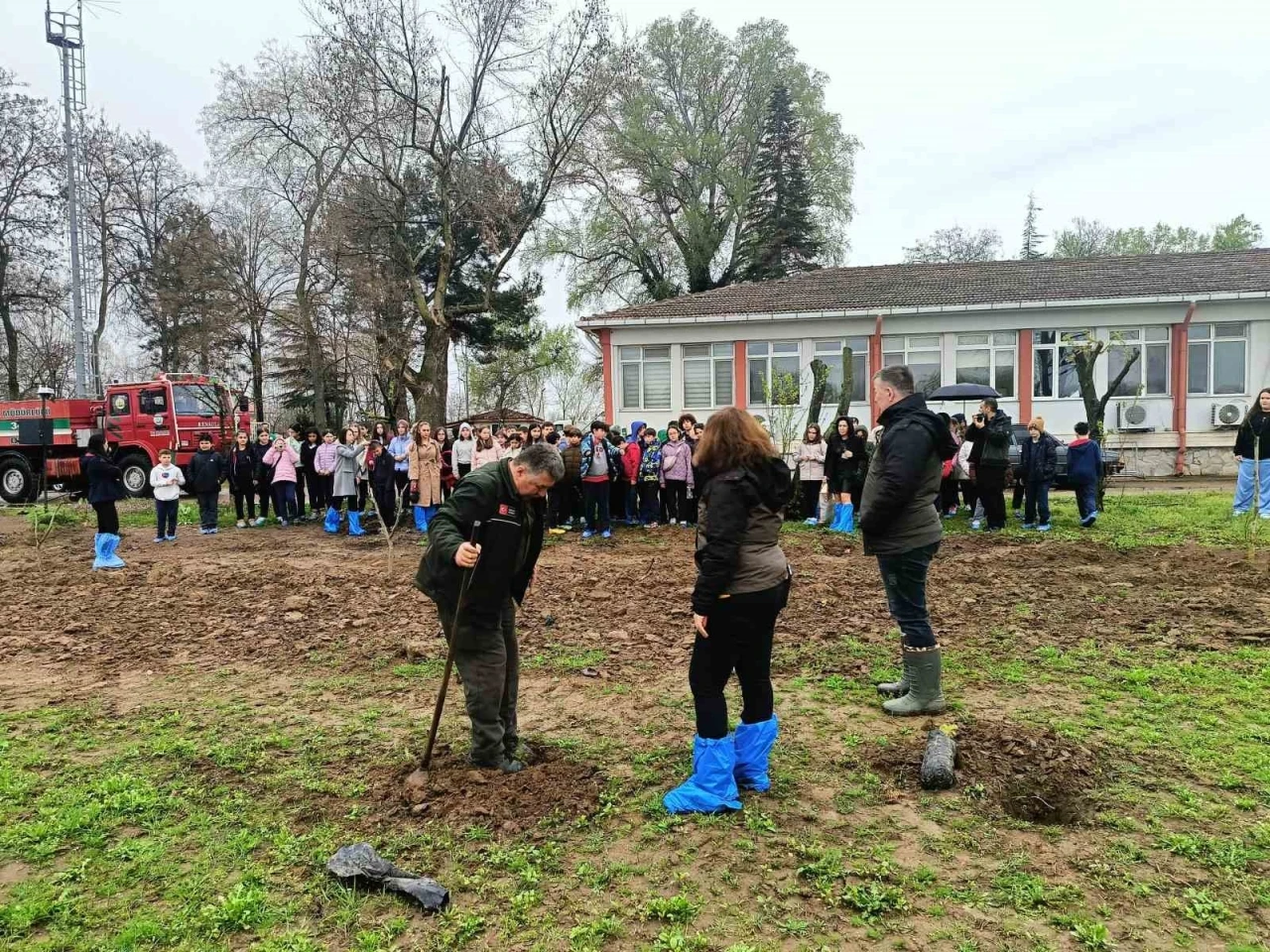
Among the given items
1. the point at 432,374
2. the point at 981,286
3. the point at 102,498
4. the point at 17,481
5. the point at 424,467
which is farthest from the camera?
the point at 432,374

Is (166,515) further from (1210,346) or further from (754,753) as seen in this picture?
(1210,346)

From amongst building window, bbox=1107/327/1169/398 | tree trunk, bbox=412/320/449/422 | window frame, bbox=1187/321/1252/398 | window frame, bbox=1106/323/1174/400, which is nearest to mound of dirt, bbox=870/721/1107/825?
window frame, bbox=1106/323/1174/400

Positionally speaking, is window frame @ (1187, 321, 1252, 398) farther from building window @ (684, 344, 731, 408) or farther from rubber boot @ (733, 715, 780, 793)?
rubber boot @ (733, 715, 780, 793)

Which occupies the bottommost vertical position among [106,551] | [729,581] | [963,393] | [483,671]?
[106,551]

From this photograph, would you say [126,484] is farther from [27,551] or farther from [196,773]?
[196,773]

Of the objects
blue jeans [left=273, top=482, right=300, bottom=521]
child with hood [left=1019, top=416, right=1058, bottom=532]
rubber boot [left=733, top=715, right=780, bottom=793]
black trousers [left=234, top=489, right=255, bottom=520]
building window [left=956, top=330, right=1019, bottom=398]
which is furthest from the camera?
building window [left=956, top=330, right=1019, bottom=398]

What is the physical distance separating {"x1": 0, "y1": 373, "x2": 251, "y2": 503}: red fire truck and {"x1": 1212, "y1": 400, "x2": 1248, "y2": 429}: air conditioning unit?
25.2 metres

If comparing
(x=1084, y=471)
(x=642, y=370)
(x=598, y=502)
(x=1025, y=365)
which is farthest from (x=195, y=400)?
(x=1025, y=365)

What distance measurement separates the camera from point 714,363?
924 inches

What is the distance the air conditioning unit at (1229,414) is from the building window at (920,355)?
23.2ft

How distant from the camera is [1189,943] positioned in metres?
2.67

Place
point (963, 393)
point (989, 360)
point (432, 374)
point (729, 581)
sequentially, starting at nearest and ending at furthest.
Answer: point (729, 581), point (963, 393), point (989, 360), point (432, 374)

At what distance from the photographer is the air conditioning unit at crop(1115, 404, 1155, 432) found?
2103cm

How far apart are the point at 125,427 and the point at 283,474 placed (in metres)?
8.09
